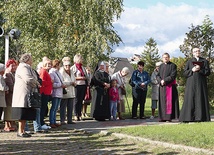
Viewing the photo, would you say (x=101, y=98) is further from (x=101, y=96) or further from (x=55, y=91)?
(x=55, y=91)

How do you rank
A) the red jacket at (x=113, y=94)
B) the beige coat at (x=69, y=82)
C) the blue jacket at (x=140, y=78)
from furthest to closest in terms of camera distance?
1. the blue jacket at (x=140, y=78)
2. the red jacket at (x=113, y=94)
3. the beige coat at (x=69, y=82)

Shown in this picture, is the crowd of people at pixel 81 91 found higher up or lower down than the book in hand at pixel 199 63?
lower down

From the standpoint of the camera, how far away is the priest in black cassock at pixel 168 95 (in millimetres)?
13477

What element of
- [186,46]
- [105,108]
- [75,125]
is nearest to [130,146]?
[75,125]

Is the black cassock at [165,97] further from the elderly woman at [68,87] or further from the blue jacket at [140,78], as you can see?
the elderly woman at [68,87]

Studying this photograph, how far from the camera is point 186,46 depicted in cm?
2253

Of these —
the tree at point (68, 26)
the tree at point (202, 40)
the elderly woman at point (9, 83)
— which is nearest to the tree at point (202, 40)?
the tree at point (202, 40)

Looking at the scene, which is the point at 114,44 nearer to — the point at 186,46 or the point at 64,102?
the point at 186,46

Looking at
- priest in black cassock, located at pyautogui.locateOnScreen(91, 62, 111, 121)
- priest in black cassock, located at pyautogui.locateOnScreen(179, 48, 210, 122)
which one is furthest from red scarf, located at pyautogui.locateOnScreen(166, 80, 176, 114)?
priest in black cassock, located at pyautogui.locateOnScreen(91, 62, 111, 121)

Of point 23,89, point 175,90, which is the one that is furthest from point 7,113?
point 175,90

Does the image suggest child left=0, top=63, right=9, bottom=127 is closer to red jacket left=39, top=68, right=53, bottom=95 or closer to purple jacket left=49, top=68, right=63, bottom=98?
red jacket left=39, top=68, right=53, bottom=95

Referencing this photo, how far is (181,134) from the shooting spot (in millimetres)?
9383

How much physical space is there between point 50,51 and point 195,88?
14.3m

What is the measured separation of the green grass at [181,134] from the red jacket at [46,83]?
2.10 m
